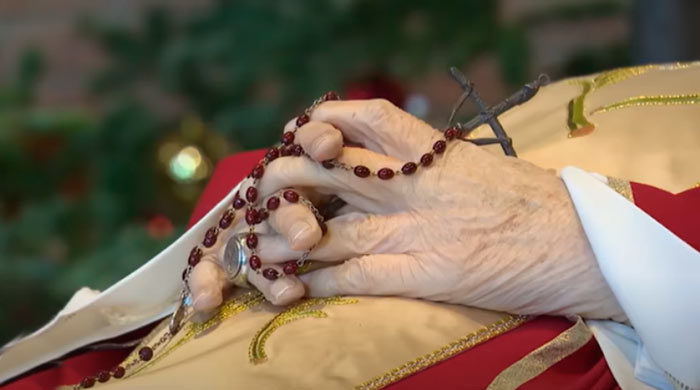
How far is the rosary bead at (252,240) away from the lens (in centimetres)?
60

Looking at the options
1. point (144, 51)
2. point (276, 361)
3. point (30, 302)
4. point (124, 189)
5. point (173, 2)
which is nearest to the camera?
point (276, 361)

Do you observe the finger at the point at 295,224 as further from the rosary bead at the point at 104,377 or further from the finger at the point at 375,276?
the rosary bead at the point at 104,377

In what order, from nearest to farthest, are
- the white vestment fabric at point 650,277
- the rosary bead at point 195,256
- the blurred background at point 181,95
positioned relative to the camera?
the white vestment fabric at point 650,277 → the rosary bead at point 195,256 → the blurred background at point 181,95

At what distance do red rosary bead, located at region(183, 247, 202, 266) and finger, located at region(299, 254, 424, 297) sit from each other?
104mm

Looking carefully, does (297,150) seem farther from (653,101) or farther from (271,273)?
(653,101)

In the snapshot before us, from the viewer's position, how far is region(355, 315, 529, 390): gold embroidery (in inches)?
21.0

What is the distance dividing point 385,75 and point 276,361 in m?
1.32

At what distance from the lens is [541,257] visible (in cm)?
55

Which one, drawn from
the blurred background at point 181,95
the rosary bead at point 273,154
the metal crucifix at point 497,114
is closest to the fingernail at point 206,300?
the rosary bead at point 273,154

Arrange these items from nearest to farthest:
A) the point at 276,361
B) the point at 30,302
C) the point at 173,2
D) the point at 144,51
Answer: the point at 276,361
the point at 30,302
the point at 144,51
the point at 173,2

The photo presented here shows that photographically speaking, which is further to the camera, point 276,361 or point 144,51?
point 144,51

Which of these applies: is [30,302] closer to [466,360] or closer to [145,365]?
[145,365]

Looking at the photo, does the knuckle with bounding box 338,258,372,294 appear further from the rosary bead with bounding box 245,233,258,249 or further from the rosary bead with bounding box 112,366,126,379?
the rosary bead with bounding box 112,366,126,379

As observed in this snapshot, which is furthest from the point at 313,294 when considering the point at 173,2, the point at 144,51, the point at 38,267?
the point at 173,2
